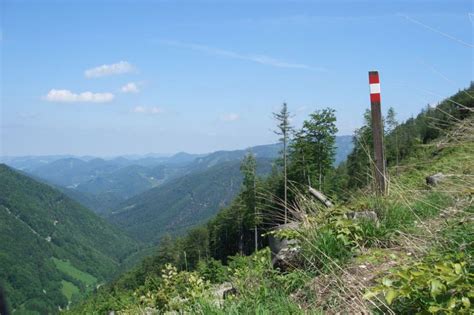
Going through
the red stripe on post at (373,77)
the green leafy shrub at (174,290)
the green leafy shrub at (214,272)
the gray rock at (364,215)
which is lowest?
the green leafy shrub at (214,272)

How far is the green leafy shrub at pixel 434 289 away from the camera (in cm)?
259

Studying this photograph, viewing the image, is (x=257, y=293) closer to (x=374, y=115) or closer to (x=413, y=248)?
(x=413, y=248)

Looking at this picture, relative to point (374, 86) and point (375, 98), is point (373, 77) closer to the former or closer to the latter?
point (374, 86)

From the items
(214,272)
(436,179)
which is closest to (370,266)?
(436,179)

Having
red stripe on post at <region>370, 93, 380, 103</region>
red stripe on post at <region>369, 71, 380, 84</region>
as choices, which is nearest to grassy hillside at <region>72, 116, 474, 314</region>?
red stripe on post at <region>370, 93, 380, 103</region>

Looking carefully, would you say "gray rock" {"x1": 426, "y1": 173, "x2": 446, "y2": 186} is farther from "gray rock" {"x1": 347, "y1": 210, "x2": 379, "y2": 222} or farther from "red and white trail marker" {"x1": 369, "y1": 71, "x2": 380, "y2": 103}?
"red and white trail marker" {"x1": 369, "y1": 71, "x2": 380, "y2": 103}

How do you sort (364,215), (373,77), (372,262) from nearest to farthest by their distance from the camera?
(372,262) → (364,215) → (373,77)

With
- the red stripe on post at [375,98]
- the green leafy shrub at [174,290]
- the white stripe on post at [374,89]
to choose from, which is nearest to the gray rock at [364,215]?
the green leafy shrub at [174,290]

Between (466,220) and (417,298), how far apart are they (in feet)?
2.90

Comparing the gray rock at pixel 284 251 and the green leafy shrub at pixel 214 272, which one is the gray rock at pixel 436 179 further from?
the green leafy shrub at pixel 214 272

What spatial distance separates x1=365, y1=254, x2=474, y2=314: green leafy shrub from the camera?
2.59m

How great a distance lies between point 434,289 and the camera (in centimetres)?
259

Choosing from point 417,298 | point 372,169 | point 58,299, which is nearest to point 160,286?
point 372,169

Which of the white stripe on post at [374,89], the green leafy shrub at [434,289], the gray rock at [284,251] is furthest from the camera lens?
the white stripe on post at [374,89]
